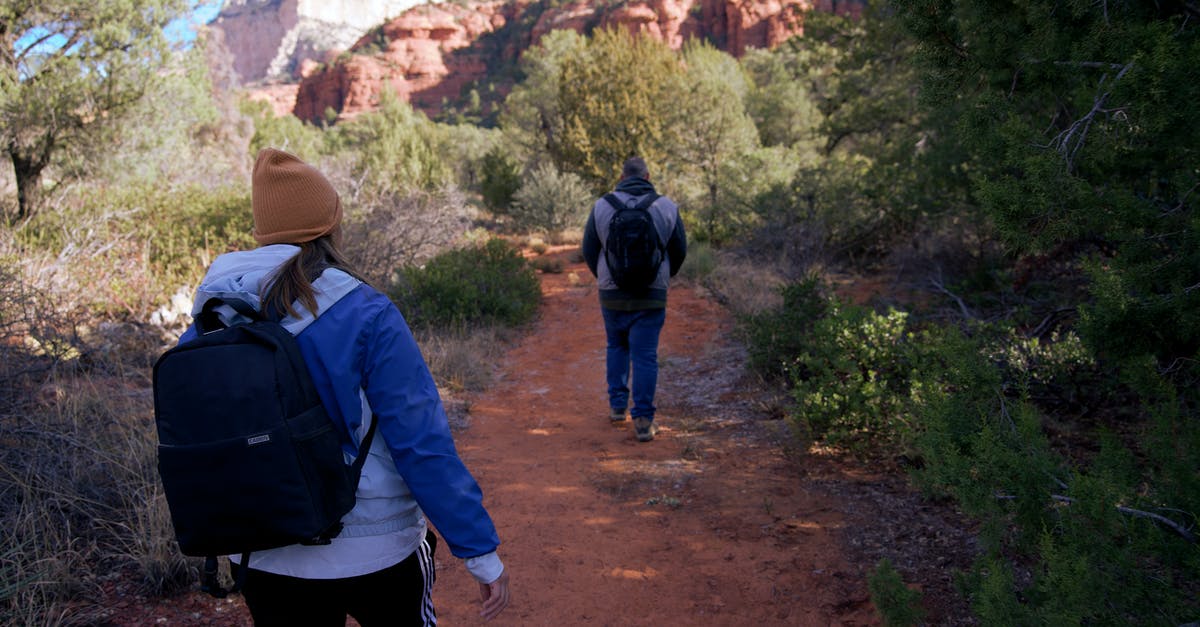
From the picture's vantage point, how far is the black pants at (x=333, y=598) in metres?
1.62

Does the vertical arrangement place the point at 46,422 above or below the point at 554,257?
above

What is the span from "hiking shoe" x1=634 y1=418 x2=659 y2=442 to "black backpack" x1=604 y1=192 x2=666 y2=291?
3.33 ft

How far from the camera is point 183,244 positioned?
31.3 ft

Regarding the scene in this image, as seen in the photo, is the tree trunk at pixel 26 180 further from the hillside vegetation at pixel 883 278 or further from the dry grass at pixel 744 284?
the dry grass at pixel 744 284

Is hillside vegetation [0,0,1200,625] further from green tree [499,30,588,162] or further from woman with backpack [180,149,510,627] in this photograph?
green tree [499,30,588,162]

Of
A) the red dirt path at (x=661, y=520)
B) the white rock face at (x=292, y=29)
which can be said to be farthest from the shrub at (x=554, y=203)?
the white rock face at (x=292, y=29)

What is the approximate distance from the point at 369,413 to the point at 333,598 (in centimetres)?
Answer: 44

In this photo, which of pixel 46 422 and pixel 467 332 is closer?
pixel 46 422

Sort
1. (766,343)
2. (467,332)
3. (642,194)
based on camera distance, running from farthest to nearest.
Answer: (467,332) < (766,343) < (642,194)

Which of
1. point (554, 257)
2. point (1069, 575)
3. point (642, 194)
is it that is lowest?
point (554, 257)

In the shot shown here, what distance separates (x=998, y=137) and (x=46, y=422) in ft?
16.1

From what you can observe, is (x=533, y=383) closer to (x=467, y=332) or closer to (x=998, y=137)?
(x=467, y=332)

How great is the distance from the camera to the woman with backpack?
61.7 inches

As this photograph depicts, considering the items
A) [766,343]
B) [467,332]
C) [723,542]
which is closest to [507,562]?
[723,542]
